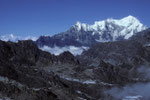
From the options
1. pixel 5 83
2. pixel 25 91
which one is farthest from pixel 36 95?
pixel 5 83

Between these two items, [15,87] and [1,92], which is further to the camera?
[15,87]

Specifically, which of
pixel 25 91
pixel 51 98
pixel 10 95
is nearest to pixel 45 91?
pixel 51 98

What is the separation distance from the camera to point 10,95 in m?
169

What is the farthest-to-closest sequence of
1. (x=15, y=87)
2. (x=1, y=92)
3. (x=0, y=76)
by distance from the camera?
1. (x=0, y=76)
2. (x=15, y=87)
3. (x=1, y=92)

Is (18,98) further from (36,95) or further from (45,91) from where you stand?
(45,91)

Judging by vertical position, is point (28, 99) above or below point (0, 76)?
below

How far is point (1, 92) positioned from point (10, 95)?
214 inches

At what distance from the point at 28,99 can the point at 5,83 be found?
56.0 feet

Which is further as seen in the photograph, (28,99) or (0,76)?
(0,76)

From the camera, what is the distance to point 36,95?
187 meters

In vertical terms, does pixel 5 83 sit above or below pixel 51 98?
above

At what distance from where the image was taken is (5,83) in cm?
17850

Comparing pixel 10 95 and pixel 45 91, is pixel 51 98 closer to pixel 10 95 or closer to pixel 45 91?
pixel 45 91

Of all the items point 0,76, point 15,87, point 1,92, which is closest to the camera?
point 1,92
